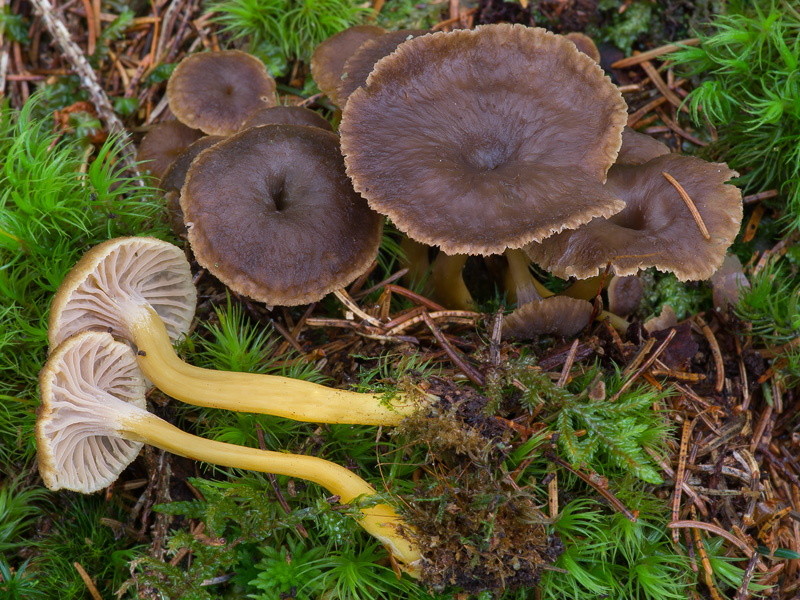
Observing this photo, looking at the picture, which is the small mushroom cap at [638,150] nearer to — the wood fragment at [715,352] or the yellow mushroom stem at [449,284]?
the wood fragment at [715,352]

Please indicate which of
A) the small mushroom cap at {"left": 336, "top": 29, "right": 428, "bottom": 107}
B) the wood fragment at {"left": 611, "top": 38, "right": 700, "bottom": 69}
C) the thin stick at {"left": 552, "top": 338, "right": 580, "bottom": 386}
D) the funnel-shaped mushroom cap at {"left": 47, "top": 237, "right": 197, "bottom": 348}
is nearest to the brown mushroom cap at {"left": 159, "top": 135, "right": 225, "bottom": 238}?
the funnel-shaped mushroom cap at {"left": 47, "top": 237, "right": 197, "bottom": 348}

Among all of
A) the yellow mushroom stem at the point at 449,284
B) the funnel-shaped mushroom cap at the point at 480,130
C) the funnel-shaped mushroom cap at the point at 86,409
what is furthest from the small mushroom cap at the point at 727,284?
the funnel-shaped mushroom cap at the point at 86,409

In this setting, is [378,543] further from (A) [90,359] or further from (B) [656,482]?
(A) [90,359]

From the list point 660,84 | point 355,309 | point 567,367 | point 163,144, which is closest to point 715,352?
point 567,367

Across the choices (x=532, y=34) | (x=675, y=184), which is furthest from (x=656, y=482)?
(x=532, y=34)

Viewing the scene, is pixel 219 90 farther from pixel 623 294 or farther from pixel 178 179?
pixel 623 294
